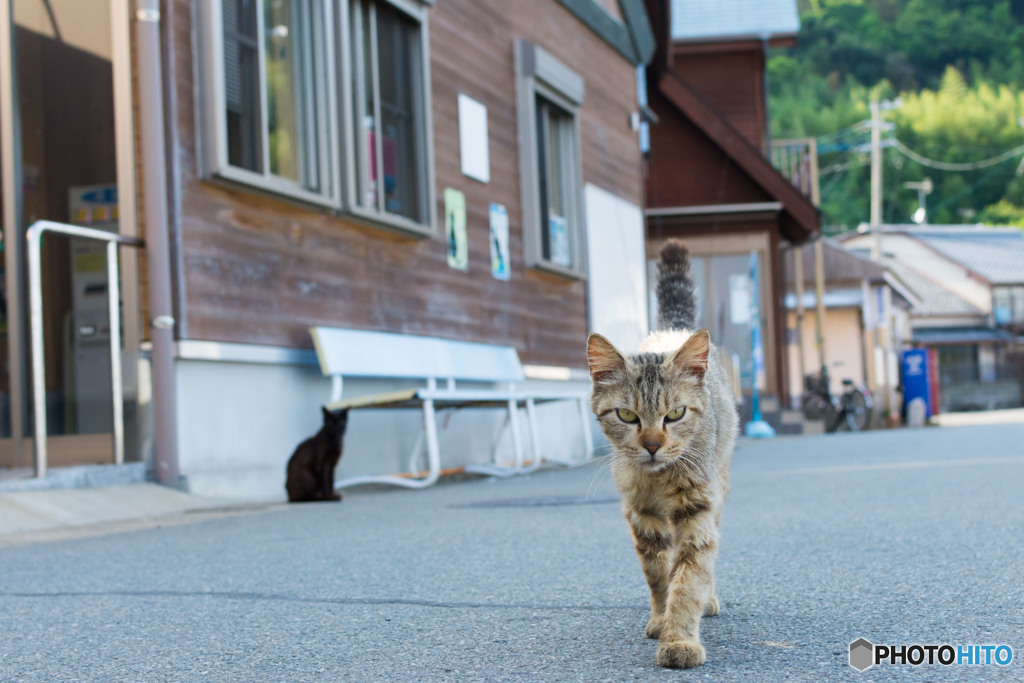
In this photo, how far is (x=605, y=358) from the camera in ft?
8.78

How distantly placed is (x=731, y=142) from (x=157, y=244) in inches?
514

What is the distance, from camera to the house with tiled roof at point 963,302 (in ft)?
145

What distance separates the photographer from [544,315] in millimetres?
11188

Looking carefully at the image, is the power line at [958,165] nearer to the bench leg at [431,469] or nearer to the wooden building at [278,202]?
the wooden building at [278,202]

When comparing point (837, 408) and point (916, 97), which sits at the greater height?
point (916, 97)

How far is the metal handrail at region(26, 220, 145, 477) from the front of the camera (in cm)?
557

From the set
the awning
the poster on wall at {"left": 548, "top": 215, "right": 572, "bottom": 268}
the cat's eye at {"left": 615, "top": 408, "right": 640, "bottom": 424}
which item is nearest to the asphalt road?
the cat's eye at {"left": 615, "top": 408, "right": 640, "bottom": 424}

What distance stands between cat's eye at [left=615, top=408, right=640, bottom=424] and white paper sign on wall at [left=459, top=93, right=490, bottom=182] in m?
7.22

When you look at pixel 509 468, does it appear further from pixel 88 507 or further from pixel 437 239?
pixel 88 507

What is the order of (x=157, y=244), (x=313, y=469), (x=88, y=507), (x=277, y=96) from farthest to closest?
(x=277, y=96)
(x=313, y=469)
(x=157, y=244)
(x=88, y=507)

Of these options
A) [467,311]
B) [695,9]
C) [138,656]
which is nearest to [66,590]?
[138,656]

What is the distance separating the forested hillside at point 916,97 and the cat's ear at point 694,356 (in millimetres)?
53855

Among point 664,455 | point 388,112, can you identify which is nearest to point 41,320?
point 388,112

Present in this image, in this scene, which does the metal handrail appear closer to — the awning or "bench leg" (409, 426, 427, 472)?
"bench leg" (409, 426, 427, 472)
